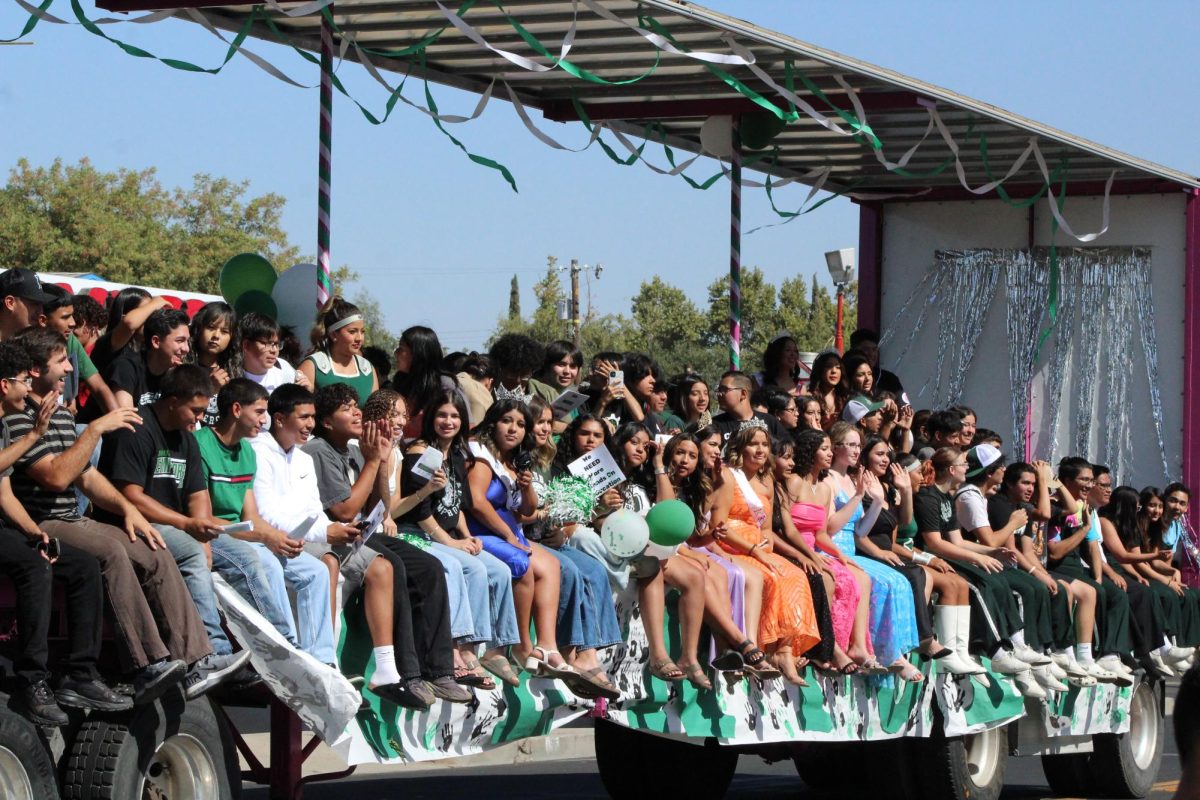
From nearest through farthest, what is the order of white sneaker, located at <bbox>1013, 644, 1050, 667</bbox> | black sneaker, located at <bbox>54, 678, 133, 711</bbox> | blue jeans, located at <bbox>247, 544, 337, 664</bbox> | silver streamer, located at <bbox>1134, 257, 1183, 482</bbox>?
1. black sneaker, located at <bbox>54, 678, 133, 711</bbox>
2. blue jeans, located at <bbox>247, 544, 337, 664</bbox>
3. white sneaker, located at <bbox>1013, 644, 1050, 667</bbox>
4. silver streamer, located at <bbox>1134, 257, 1183, 482</bbox>

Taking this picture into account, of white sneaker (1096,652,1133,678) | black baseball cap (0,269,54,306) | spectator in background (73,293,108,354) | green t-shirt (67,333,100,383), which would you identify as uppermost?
black baseball cap (0,269,54,306)

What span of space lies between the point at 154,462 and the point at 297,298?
184 inches

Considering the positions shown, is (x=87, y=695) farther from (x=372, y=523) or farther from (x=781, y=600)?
(x=781, y=600)

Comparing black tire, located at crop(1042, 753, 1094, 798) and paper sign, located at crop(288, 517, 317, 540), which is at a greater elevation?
paper sign, located at crop(288, 517, 317, 540)

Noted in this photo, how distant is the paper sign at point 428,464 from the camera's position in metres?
8.00

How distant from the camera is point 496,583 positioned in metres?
8.07

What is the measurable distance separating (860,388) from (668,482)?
144 inches

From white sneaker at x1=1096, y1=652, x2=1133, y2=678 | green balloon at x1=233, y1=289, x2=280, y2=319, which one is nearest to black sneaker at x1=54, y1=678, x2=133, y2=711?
green balloon at x1=233, y1=289, x2=280, y2=319

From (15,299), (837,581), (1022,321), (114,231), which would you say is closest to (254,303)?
(837,581)

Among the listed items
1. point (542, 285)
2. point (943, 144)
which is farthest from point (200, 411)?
point (542, 285)

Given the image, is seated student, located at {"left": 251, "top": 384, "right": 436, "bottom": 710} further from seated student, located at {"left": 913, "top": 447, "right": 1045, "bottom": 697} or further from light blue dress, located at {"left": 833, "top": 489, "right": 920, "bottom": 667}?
seated student, located at {"left": 913, "top": 447, "right": 1045, "bottom": 697}

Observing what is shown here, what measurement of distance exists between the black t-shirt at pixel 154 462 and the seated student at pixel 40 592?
0.44m

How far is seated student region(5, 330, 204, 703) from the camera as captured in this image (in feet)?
20.7

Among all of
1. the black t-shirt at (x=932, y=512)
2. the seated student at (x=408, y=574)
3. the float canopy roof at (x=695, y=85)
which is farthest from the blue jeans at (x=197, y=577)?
the black t-shirt at (x=932, y=512)
